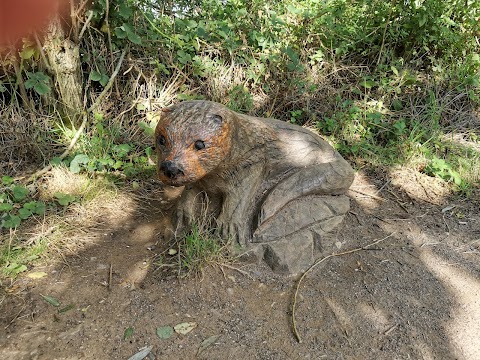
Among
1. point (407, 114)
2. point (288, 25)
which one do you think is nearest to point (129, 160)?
point (288, 25)

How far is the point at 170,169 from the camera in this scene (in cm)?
241

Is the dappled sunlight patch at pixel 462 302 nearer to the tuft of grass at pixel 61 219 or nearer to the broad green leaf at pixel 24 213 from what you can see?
the tuft of grass at pixel 61 219

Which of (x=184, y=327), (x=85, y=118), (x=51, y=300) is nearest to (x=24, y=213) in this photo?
(x=51, y=300)

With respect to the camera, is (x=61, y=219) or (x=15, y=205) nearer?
(x=61, y=219)

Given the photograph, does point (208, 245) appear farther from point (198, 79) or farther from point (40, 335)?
point (198, 79)

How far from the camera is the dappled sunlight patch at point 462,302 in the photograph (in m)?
2.65

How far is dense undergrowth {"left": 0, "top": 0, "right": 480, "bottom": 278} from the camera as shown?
4.14 metres

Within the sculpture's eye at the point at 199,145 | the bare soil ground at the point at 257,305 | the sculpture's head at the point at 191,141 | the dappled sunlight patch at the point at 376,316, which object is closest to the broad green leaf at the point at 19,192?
the bare soil ground at the point at 257,305

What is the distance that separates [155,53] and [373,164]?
266 centimetres

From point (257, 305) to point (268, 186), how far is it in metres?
0.86

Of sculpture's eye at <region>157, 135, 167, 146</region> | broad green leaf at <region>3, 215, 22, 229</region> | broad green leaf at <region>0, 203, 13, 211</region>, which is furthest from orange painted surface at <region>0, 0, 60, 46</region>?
broad green leaf at <region>0, 203, 13, 211</region>

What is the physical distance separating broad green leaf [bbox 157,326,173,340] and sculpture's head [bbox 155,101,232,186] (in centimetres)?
87

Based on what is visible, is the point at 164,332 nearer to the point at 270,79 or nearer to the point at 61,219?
the point at 61,219

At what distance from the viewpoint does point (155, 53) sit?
476 centimetres
